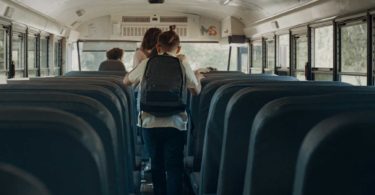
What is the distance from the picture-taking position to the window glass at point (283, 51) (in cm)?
761

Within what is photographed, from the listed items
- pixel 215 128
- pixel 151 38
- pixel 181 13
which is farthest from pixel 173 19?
pixel 215 128

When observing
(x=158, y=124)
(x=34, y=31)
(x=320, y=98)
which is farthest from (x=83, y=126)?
(x=34, y=31)

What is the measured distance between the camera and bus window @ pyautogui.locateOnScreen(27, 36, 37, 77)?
25.1ft

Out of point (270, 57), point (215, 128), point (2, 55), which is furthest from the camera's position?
point (270, 57)

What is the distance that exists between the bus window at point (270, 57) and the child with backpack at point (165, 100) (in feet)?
15.4

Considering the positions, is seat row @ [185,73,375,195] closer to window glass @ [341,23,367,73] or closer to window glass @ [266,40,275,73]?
window glass @ [341,23,367,73]

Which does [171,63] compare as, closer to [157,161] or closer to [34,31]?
[157,161]

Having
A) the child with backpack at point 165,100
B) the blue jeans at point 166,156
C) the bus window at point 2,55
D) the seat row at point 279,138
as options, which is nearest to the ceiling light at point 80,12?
the bus window at point 2,55

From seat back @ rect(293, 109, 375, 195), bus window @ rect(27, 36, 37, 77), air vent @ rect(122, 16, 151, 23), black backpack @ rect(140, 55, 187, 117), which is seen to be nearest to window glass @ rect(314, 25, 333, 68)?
black backpack @ rect(140, 55, 187, 117)

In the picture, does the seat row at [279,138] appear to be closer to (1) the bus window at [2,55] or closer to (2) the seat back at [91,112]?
(2) the seat back at [91,112]

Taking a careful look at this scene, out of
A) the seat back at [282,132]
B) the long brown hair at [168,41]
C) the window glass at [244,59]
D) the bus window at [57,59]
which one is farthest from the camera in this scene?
the window glass at [244,59]

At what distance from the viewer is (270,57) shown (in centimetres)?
870

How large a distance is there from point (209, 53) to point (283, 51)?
3.38m

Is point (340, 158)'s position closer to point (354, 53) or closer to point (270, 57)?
point (354, 53)
